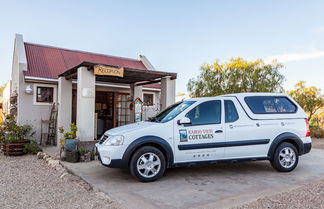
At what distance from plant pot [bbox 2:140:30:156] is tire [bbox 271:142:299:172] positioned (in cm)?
755

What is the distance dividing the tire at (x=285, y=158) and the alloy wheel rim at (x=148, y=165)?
2.63 meters

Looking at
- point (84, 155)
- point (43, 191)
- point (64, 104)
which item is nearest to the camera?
point (43, 191)

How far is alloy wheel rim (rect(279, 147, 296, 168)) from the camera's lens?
5180 mm

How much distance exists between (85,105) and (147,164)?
11.0 ft

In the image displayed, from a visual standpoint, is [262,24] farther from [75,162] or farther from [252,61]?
[75,162]

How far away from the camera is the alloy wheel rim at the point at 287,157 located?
5.18 meters

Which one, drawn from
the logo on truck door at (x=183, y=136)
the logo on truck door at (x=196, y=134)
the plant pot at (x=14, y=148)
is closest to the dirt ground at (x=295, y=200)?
the logo on truck door at (x=196, y=134)

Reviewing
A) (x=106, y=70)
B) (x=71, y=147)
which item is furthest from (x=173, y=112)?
(x=71, y=147)

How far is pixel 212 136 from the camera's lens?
471 cm

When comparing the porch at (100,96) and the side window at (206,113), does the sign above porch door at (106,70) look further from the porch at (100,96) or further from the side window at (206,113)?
the side window at (206,113)

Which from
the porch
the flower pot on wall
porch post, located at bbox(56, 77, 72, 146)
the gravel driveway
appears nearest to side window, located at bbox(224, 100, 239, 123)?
the gravel driveway

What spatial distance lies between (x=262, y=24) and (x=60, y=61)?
993cm

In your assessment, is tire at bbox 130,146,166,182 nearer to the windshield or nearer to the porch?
the windshield

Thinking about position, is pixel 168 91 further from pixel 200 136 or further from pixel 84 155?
pixel 200 136
